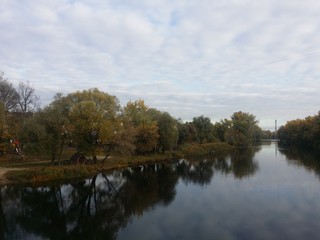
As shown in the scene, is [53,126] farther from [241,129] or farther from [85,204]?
[241,129]

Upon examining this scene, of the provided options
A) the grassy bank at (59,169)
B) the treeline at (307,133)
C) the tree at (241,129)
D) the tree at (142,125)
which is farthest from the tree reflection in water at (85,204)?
the tree at (241,129)

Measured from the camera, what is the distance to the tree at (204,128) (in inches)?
3713

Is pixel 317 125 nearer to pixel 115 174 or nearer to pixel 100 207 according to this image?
pixel 115 174

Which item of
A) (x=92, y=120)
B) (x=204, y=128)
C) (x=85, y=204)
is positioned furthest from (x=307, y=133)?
(x=85, y=204)

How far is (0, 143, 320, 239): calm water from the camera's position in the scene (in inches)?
795

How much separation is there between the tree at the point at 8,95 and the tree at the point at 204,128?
5119 centimetres

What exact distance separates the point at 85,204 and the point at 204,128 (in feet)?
233

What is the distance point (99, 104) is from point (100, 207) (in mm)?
22244

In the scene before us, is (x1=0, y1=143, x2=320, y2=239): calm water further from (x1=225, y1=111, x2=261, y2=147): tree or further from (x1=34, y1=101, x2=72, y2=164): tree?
(x1=225, y1=111, x2=261, y2=147): tree

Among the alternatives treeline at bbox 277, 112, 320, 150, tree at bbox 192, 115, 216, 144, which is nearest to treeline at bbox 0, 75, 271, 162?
tree at bbox 192, 115, 216, 144

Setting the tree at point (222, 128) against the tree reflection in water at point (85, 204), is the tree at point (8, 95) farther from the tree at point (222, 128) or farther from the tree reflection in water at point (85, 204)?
the tree at point (222, 128)

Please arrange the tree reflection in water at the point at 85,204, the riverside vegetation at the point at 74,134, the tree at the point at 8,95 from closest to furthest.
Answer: the tree reflection in water at the point at 85,204
the riverside vegetation at the point at 74,134
the tree at the point at 8,95

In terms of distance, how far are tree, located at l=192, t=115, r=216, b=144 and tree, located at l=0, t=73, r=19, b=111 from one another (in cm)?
5119

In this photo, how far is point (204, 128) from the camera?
96188 mm
